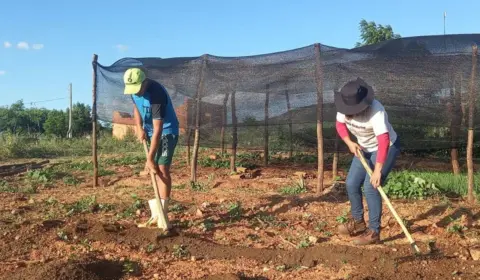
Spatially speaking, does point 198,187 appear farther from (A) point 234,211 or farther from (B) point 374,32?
Answer: (B) point 374,32

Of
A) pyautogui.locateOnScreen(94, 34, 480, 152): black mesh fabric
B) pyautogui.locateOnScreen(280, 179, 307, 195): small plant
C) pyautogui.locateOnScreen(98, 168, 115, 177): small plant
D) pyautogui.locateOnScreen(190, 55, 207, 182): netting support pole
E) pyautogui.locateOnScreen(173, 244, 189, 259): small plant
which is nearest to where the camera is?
pyautogui.locateOnScreen(173, 244, 189, 259): small plant

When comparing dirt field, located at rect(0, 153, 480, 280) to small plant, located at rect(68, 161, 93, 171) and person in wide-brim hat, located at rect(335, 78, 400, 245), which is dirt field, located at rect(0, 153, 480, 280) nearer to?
person in wide-brim hat, located at rect(335, 78, 400, 245)

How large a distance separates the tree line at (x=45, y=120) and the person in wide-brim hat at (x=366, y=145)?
1155 inches

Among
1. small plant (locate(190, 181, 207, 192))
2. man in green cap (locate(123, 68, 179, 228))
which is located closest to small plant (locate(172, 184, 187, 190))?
small plant (locate(190, 181, 207, 192))

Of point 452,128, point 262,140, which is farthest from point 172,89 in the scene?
point 452,128

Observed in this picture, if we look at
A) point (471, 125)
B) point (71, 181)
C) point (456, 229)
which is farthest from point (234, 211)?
point (71, 181)

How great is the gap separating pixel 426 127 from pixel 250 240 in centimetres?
357

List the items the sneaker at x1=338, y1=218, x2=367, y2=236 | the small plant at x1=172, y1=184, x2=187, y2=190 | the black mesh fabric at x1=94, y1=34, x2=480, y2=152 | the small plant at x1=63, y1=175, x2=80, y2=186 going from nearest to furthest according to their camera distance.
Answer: the sneaker at x1=338, y1=218, x2=367, y2=236 < the black mesh fabric at x1=94, y1=34, x2=480, y2=152 < the small plant at x1=172, y1=184, x2=187, y2=190 < the small plant at x1=63, y1=175, x2=80, y2=186

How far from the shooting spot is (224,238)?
182 inches

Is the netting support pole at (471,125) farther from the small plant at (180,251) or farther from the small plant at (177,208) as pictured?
the small plant at (180,251)

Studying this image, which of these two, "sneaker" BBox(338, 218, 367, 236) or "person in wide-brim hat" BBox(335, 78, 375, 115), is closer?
"person in wide-brim hat" BBox(335, 78, 375, 115)

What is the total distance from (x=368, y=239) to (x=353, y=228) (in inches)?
9.9

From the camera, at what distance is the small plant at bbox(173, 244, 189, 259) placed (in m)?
4.04

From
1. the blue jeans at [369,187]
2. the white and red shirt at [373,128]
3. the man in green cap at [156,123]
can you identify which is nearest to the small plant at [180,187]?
the man in green cap at [156,123]
